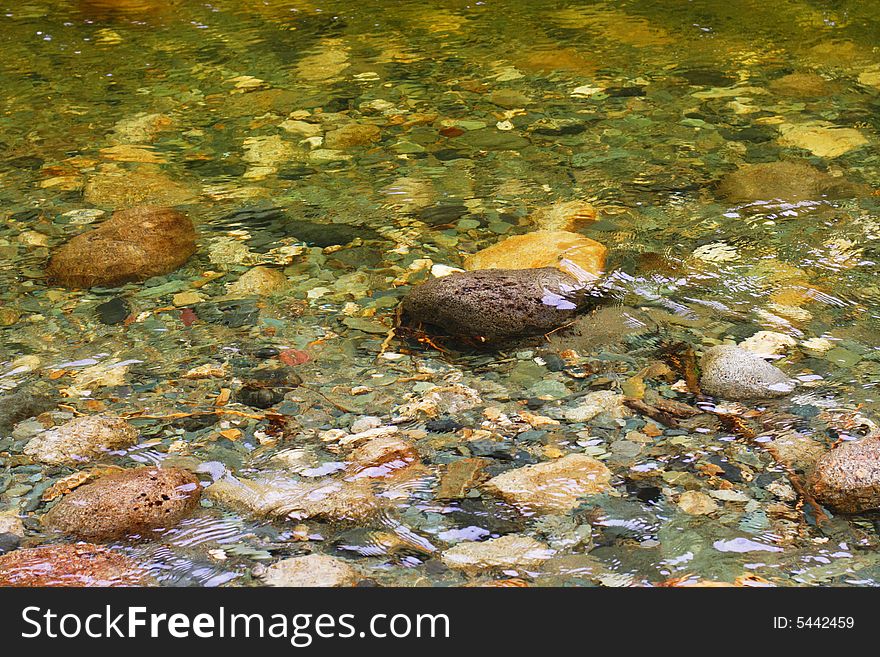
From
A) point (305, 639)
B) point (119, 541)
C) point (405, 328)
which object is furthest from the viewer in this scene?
point (405, 328)

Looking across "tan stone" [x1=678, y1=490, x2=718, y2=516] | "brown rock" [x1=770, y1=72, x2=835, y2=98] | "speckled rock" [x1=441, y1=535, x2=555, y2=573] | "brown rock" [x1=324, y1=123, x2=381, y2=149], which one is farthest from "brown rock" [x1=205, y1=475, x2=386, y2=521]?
"brown rock" [x1=770, y1=72, x2=835, y2=98]

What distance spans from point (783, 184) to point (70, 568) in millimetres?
3697

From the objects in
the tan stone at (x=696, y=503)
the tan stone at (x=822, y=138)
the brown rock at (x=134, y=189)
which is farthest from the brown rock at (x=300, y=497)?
the tan stone at (x=822, y=138)

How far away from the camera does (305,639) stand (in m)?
2.16

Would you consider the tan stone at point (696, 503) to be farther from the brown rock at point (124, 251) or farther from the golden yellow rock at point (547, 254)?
the brown rock at point (124, 251)

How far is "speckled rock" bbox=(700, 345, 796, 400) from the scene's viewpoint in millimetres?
3086

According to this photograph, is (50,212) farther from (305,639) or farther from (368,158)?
(305,639)

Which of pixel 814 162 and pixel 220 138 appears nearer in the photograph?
pixel 814 162

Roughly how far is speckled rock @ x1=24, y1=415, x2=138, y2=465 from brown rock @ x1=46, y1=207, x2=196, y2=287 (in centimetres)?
110

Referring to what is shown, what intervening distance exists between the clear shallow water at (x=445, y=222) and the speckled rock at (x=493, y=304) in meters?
0.10

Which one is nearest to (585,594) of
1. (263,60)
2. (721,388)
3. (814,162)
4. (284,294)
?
(721,388)

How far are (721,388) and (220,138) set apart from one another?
11.6ft

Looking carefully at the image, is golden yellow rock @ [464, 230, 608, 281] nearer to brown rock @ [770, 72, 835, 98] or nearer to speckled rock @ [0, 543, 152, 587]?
speckled rock @ [0, 543, 152, 587]

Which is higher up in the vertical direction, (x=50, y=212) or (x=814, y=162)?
(x=814, y=162)
